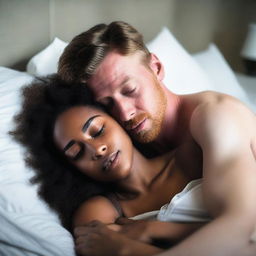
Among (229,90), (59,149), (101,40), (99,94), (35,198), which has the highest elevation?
(101,40)

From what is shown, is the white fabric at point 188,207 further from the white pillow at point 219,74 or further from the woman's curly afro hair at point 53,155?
the white pillow at point 219,74

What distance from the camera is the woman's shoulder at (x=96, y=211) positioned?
3.33ft

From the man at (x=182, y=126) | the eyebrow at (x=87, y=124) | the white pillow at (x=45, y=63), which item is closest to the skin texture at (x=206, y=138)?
the man at (x=182, y=126)

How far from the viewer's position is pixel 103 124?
1.03 meters

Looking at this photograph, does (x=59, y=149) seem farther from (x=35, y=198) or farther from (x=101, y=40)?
(x=101, y=40)

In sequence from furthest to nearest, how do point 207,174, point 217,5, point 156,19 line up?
point 217,5
point 156,19
point 207,174

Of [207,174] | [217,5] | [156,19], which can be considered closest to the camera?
[207,174]

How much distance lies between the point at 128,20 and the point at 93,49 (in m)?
1.01

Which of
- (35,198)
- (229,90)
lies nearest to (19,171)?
(35,198)

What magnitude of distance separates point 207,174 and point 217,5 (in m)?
2.10

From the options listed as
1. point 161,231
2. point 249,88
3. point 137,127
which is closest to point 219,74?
Result: point 249,88

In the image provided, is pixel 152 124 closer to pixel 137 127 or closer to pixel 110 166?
pixel 137 127

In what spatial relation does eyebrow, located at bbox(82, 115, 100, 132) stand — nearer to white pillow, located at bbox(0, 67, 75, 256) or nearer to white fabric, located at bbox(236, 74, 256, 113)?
white pillow, located at bbox(0, 67, 75, 256)

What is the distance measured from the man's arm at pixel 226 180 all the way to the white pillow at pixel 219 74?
105 centimetres
